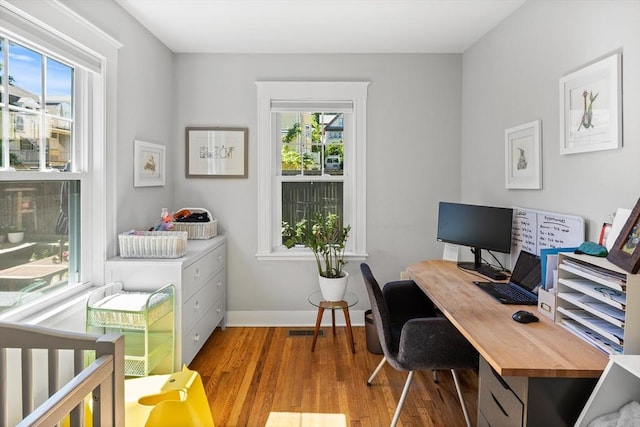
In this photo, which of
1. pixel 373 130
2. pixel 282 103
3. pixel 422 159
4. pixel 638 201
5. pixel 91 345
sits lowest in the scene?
pixel 91 345

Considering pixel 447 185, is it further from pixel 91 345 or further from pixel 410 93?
pixel 91 345

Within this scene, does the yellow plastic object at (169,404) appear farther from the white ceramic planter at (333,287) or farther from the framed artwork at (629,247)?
the framed artwork at (629,247)

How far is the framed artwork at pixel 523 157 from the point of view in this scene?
252cm

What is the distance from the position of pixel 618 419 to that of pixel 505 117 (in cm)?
213

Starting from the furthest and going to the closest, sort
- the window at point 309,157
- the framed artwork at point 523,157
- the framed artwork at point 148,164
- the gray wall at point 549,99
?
the window at point 309,157
the framed artwork at point 148,164
the framed artwork at point 523,157
the gray wall at point 549,99

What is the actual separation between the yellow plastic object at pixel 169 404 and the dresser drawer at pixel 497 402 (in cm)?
133

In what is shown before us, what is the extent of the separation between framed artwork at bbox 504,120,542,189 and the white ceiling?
33.0 inches

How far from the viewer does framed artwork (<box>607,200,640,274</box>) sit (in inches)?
56.7

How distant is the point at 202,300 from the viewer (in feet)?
10.1

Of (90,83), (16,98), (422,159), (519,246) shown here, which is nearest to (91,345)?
(16,98)

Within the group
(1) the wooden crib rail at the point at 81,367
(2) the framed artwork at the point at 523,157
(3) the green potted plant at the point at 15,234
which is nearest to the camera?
(1) the wooden crib rail at the point at 81,367

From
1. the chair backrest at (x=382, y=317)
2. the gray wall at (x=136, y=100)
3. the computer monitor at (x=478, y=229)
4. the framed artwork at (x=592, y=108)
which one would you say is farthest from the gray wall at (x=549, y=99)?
the gray wall at (x=136, y=100)

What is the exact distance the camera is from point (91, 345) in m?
1.24

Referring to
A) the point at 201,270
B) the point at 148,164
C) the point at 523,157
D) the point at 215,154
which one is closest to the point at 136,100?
the point at 148,164
